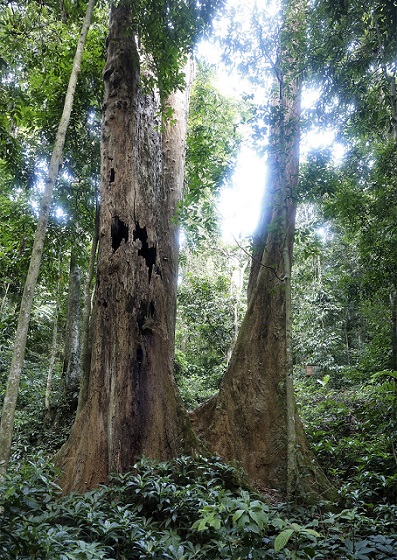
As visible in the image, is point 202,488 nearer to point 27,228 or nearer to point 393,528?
point 393,528

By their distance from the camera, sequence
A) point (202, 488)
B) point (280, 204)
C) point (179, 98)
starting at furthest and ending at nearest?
point (179, 98) → point (280, 204) → point (202, 488)

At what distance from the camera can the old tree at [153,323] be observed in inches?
177

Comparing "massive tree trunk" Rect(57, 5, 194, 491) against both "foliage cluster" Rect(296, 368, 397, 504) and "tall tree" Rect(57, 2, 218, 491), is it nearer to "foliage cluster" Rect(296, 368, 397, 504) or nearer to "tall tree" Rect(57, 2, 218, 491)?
"tall tree" Rect(57, 2, 218, 491)

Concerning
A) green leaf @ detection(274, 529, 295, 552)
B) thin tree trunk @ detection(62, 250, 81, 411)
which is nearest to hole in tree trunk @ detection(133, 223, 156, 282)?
green leaf @ detection(274, 529, 295, 552)

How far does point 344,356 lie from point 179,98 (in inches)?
451

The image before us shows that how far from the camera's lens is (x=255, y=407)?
545cm

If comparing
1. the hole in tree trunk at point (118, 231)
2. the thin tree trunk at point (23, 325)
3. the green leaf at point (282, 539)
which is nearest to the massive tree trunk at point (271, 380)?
the hole in tree trunk at point (118, 231)

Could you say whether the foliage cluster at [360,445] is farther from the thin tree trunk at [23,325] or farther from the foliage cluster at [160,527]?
the thin tree trunk at [23,325]

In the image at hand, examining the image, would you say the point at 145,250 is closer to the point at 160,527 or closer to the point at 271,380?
the point at 271,380

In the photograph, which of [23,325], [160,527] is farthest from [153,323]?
[160,527]

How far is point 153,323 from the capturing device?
16.3 feet

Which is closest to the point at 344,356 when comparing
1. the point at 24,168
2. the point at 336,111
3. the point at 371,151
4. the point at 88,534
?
the point at 371,151

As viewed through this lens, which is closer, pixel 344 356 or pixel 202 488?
pixel 202 488

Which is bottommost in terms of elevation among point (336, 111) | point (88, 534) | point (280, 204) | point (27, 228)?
point (88, 534)
